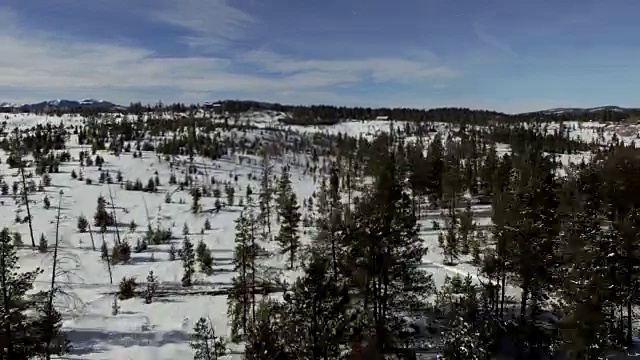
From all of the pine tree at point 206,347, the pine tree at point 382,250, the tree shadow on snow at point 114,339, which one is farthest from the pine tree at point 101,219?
the pine tree at point 382,250

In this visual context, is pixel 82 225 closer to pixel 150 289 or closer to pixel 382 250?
pixel 150 289

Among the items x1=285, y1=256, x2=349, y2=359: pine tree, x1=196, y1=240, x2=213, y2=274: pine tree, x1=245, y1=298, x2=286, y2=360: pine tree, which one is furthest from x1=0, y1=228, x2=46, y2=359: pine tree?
x1=196, y1=240, x2=213, y2=274: pine tree

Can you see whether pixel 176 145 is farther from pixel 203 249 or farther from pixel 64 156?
pixel 203 249

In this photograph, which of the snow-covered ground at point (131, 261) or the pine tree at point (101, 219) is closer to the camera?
the snow-covered ground at point (131, 261)

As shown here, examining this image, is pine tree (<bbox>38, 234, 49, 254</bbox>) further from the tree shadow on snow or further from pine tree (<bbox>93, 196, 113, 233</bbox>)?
the tree shadow on snow

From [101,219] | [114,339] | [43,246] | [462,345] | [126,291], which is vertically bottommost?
[114,339]

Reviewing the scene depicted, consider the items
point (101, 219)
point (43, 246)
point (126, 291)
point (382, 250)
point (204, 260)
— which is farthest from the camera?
point (101, 219)

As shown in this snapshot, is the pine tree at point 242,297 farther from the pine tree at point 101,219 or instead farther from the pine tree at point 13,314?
the pine tree at point 101,219

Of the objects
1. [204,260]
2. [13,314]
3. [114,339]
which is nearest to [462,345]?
[13,314]
